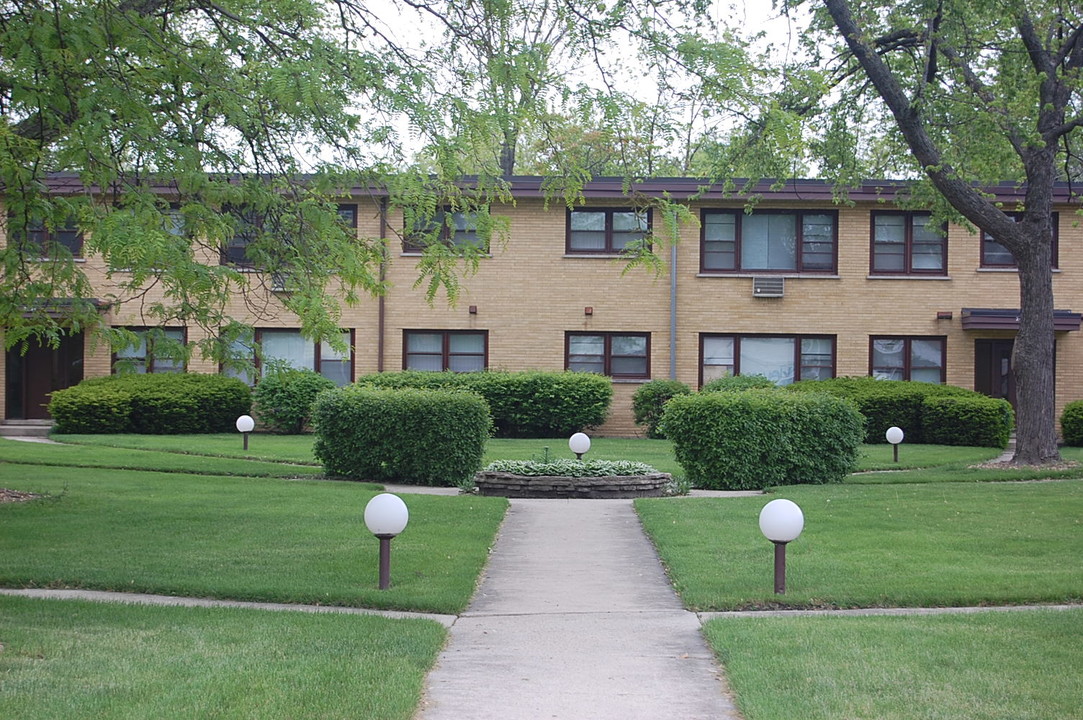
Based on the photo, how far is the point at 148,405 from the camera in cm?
2509

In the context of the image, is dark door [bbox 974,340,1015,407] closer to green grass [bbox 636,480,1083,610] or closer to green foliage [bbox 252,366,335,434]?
green grass [bbox 636,480,1083,610]

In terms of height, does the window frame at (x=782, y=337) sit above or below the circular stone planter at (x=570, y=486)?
above

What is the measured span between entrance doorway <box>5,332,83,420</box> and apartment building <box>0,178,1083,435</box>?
6 centimetres

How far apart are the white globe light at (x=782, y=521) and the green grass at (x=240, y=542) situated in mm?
2359

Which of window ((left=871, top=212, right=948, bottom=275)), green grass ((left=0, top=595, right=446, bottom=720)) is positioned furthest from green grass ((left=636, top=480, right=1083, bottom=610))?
window ((left=871, top=212, right=948, bottom=275))

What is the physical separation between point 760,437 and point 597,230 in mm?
12371

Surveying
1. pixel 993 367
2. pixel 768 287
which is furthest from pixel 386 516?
pixel 993 367

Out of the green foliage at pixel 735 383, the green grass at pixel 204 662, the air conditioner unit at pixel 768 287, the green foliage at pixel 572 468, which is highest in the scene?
the air conditioner unit at pixel 768 287

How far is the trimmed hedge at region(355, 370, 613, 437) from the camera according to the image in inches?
1009

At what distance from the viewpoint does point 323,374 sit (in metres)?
27.8

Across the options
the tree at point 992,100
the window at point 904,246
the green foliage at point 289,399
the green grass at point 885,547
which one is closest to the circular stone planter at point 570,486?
the green grass at point 885,547

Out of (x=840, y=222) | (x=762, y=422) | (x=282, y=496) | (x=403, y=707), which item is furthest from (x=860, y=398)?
(x=403, y=707)

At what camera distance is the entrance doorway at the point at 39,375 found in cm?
2783

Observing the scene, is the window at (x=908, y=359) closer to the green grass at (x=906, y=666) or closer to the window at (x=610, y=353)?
the window at (x=610, y=353)
